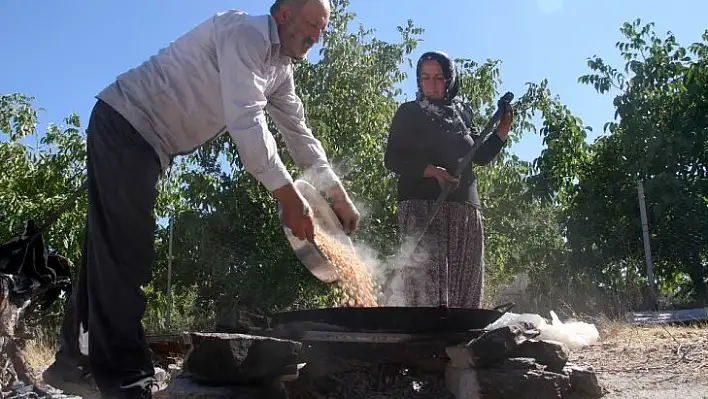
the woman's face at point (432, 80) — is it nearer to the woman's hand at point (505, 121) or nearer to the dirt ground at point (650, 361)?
the woman's hand at point (505, 121)

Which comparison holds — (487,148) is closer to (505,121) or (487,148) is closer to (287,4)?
A: (505,121)

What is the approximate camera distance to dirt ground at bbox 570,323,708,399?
2510 millimetres

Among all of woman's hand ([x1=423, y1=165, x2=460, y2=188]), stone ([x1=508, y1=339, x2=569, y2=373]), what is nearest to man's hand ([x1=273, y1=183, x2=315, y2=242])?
stone ([x1=508, y1=339, x2=569, y2=373])

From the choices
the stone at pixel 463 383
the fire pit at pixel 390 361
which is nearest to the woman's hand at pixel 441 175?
the fire pit at pixel 390 361

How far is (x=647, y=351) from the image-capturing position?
136 inches

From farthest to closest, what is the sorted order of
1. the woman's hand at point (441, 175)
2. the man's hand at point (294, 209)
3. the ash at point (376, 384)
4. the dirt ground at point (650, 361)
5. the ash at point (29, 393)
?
the woman's hand at point (441, 175) → the ash at point (29, 393) → the dirt ground at point (650, 361) → the ash at point (376, 384) → the man's hand at point (294, 209)

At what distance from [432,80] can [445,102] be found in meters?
0.15

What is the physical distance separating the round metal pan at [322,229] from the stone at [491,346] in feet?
1.98

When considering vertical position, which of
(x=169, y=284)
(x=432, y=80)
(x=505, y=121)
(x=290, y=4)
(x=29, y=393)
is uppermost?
(x=432, y=80)

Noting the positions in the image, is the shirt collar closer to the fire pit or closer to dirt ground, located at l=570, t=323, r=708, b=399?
the fire pit

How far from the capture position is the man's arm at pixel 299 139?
8.54 ft

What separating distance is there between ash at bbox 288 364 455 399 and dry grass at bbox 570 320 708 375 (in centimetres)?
103

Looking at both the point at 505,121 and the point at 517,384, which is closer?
the point at 517,384

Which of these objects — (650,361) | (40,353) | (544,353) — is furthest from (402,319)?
(40,353)
